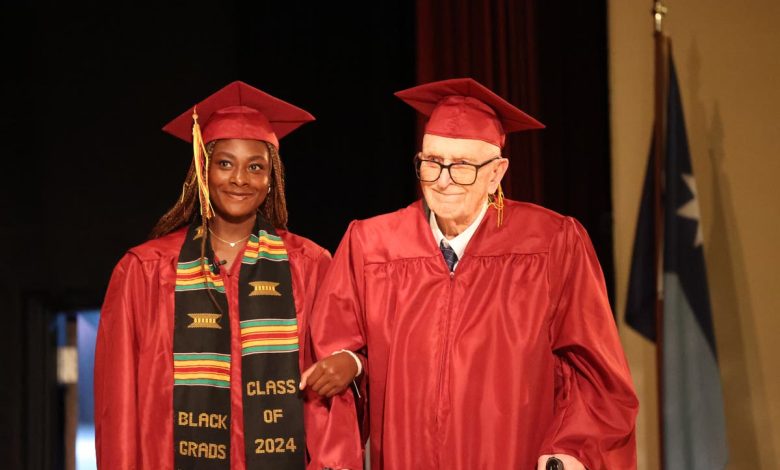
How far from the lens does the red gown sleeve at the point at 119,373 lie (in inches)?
119

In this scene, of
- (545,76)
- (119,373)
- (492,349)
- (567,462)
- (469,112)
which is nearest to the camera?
(567,462)

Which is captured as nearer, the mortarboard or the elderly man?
the elderly man

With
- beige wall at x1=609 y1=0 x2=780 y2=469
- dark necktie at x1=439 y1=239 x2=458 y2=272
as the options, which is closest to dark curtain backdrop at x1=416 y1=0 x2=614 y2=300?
beige wall at x1=609 y1=0 x2=780 y2=469

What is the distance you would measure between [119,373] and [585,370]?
131cm

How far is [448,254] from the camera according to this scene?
293 centimetres

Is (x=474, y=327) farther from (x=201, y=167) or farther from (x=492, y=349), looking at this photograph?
(x=201, y=167)

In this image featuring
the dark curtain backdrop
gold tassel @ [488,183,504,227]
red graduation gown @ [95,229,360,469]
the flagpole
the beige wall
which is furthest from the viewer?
the beige wall

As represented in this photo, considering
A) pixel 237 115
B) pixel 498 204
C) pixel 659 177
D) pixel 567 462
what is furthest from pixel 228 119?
pixel 659 177

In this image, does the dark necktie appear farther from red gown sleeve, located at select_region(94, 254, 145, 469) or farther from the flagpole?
the flagpole

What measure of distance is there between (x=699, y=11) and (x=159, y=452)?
2832 millimetres

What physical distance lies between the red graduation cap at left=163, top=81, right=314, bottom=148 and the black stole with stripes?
379 millimetres

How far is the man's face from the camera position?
2871mm

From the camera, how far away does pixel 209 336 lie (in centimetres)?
317

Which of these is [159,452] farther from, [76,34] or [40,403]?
[76,34]
